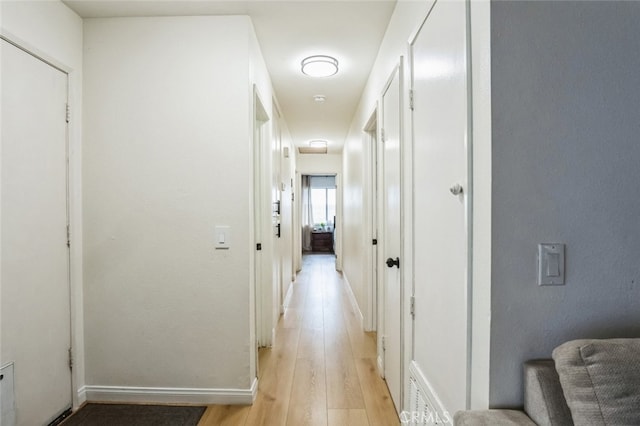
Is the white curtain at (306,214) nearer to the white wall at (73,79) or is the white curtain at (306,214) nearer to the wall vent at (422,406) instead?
the white wall at (73,79)

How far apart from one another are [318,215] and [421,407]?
907 centimetres

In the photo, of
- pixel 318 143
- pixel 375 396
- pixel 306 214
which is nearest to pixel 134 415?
pixel 375 396

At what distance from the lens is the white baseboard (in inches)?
81.0

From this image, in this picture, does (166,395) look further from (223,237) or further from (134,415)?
(223,237)

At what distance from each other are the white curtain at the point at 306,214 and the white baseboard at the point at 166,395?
7682mm

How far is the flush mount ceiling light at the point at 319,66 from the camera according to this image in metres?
2.61

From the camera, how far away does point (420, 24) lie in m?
1.48

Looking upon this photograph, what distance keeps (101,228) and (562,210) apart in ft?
7.64

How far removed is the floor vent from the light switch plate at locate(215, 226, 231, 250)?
1.23 m

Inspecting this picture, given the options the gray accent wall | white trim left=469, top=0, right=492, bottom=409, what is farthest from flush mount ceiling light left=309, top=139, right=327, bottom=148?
the gray accent wall

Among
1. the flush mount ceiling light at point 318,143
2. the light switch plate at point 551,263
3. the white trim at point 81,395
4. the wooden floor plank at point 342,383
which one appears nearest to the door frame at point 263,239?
the wooden floor plank at point 342,383

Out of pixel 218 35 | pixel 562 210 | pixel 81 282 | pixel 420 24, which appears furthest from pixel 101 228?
pixel 562 210

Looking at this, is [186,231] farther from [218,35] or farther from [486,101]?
[486,101]

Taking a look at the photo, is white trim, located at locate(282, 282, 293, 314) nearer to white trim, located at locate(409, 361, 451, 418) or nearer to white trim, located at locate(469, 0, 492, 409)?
white trim, located at locate(409, 361, 451, 418)
